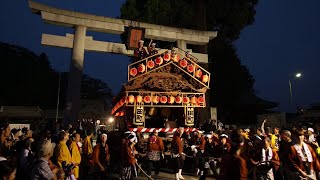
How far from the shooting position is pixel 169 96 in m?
14.1

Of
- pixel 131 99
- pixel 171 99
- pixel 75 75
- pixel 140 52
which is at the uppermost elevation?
pixel 140 52

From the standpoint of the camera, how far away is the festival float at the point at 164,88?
13.4 metres

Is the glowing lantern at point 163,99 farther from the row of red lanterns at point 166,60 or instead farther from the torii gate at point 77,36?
the torii gate at point 77,36

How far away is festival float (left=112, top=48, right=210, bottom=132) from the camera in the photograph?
44.1ft

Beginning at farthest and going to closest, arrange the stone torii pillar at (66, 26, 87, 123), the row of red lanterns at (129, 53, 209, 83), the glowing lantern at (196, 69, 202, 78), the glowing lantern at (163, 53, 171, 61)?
the stone torii pillar at (66, 26, 87, 123) < the glowing lantern at (196, 69, 202, 78) < the glowing lantern at (163, 53, 171, 61) < the row of red lanterns at (129, 53, 209, 83)

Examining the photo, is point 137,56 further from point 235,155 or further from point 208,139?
point 235,155

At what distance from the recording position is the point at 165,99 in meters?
13.9

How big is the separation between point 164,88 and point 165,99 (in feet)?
2.02

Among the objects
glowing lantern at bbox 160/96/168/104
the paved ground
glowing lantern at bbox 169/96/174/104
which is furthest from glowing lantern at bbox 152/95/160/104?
the paved ground

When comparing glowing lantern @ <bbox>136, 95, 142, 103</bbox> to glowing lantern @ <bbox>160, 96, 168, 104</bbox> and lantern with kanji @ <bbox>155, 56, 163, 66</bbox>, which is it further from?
lantern with kanji @ <bbox>155, 56, 163, 66</bbox>

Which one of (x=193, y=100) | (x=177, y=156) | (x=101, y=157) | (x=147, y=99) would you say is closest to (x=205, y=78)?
(x=193, y=100)

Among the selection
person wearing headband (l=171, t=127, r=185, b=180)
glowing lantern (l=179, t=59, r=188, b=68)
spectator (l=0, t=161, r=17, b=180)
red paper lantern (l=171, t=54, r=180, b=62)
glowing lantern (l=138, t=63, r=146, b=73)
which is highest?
red paper lantern (l=171, t=54, r=180, b=62)

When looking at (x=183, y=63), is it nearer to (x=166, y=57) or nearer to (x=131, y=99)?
(x=166, y=57)

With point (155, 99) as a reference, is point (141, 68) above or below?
above
